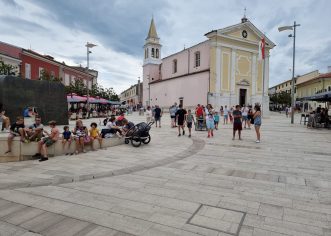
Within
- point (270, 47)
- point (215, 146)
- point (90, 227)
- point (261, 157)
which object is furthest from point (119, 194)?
point (270, 47)

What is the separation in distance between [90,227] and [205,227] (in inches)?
60.5

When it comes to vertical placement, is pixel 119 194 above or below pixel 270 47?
below

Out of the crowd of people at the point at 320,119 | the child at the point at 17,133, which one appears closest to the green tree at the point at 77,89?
the child at the point at 17,133

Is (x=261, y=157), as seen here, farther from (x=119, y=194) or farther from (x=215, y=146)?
(x=119, y=194)

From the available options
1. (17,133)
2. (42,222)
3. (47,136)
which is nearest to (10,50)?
(17,133)

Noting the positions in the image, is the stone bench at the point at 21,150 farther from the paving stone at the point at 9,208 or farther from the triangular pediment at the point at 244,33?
the triangular pediment at the point at 244,33

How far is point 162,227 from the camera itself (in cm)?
349

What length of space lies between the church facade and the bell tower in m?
10.8

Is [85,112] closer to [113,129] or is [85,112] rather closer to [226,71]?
[113,129]

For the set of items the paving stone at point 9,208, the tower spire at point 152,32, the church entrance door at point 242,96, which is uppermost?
the tower spire at point 152,32

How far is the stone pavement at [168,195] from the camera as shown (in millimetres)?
3521

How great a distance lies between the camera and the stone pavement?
3.52 metres

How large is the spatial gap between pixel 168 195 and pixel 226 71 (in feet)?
121

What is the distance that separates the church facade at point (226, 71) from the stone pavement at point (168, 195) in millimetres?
31608
